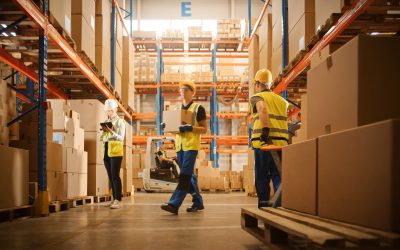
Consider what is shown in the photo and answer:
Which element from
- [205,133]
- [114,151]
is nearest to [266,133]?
[205,133]

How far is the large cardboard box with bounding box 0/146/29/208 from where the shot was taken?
215 inches

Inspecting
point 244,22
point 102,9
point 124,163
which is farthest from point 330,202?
point 244,22

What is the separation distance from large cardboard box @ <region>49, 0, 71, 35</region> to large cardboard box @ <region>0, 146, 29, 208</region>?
6.70 feet

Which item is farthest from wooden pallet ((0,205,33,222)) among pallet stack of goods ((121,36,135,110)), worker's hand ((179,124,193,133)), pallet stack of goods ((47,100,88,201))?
pallet stack of goods ((121,36,135,110))

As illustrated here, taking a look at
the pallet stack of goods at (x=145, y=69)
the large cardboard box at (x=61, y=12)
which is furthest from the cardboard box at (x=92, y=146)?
the pallet stack of goods at (x=145, y=69)

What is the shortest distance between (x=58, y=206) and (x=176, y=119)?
234 centimetres

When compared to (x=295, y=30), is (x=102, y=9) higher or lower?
higher

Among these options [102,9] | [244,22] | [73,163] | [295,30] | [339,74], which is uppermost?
[244,22]

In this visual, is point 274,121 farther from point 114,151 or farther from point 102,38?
point 102,38

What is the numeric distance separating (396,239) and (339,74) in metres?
1.32

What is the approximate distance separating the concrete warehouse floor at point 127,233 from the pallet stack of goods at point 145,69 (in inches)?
522

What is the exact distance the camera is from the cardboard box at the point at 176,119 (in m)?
6.26

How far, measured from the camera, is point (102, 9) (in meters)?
10.2

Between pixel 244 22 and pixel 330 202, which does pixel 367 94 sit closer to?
pixel 330 202
